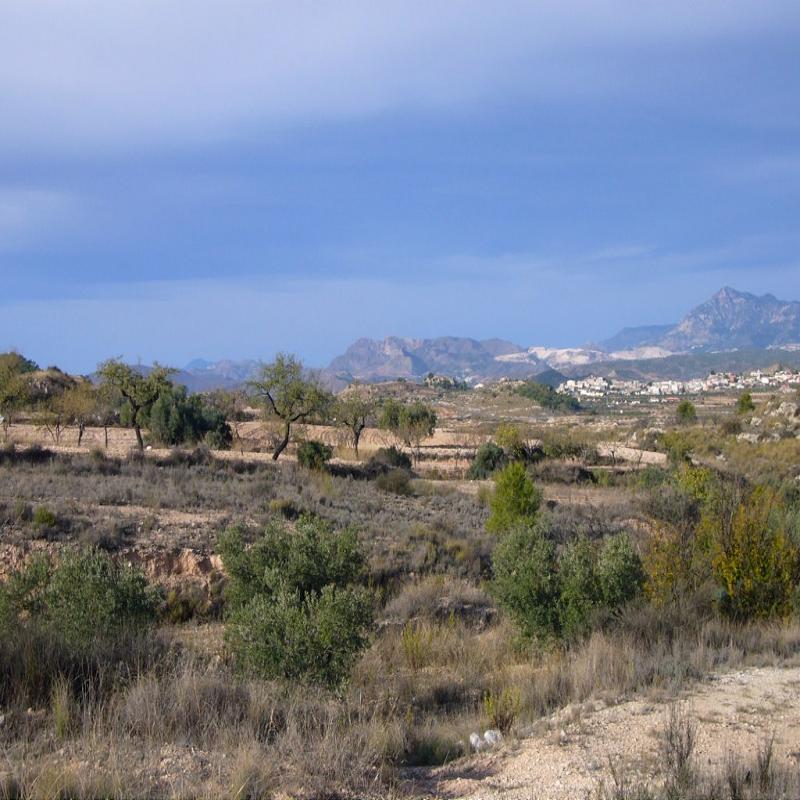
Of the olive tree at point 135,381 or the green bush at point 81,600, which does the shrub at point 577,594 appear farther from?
the olive tree at point 135,381

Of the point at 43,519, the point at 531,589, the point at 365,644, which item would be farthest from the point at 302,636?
the point at 43,519

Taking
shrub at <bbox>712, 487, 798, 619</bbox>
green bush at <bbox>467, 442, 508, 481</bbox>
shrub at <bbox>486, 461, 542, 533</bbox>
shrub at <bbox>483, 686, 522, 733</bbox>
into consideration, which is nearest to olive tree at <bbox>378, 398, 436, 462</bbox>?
green bush at <bbox>467, 442, 508, 481</bbox>

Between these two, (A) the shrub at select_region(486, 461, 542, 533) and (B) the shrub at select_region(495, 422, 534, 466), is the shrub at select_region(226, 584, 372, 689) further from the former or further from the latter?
(B) the shrub at select_region(495, 422, 534, 466)

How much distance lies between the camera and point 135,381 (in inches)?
1628

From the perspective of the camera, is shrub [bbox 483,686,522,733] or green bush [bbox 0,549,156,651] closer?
shrub [bbox 483,686,522,733]

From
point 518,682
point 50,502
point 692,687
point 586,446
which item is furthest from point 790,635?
point 586,446

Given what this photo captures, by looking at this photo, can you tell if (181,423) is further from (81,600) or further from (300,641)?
(300,641)

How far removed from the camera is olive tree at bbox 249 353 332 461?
39500mm

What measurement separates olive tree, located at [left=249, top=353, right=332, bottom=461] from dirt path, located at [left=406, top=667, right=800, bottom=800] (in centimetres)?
3290

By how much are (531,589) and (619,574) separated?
1.25 metres

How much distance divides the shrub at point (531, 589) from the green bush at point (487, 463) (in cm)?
2862

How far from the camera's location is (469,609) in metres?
14.7

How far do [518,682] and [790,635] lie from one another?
12.7ft

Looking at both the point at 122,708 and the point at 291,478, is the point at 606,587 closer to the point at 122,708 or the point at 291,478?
the point at 122,708
